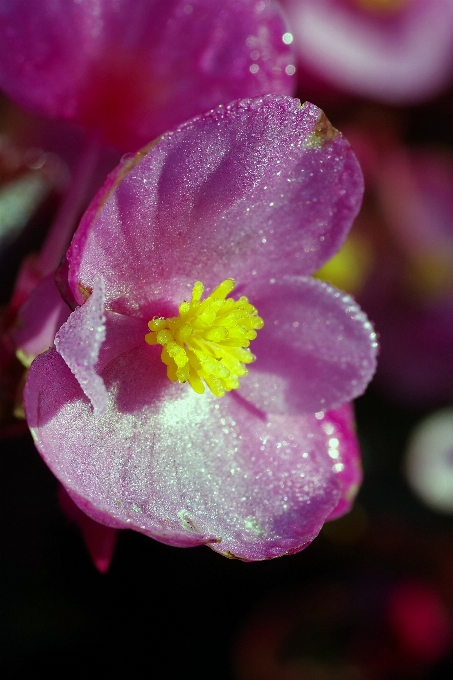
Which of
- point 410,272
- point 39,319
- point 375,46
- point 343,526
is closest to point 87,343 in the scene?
point 39,319

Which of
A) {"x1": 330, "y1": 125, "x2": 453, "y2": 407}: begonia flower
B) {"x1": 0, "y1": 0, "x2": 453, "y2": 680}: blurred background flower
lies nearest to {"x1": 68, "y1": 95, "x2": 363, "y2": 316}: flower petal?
{"x1": 0, "y1": 0, "x2": 453, "y2": 680}: blurred background flower

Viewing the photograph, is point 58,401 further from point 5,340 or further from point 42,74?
point 42,74

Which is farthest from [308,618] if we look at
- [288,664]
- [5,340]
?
[5,340]

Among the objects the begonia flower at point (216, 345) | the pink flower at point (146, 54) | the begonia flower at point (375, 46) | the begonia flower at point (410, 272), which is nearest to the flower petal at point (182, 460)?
the begonia flower at point (216, 345)

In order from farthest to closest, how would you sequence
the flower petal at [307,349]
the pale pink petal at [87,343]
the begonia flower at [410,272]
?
the begonia flower at [410,272] < the flower petal at [307,349] < the pale pink petal at [87,343]

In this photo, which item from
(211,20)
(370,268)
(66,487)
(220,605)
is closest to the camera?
(66,487)

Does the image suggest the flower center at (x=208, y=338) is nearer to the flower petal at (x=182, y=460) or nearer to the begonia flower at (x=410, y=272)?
the flower petal at (x=182, y=460)
